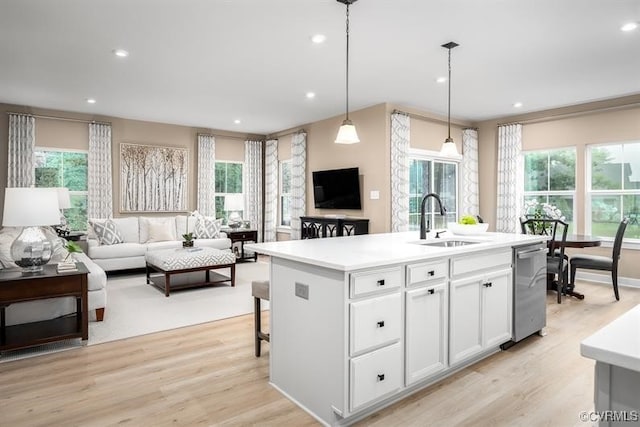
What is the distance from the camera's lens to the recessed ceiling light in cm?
358

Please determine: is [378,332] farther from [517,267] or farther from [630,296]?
[630,296]

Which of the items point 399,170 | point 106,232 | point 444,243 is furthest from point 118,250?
point 444,243

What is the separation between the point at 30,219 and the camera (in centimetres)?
313

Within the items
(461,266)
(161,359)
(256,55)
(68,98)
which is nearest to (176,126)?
(68,98)

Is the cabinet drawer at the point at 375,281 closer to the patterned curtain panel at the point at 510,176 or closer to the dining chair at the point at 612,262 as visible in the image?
the dining chair at the point at 612,262

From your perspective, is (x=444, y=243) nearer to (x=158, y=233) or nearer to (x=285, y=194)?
(x=158, y=233)

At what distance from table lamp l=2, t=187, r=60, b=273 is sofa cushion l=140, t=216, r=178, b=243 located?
343 cm

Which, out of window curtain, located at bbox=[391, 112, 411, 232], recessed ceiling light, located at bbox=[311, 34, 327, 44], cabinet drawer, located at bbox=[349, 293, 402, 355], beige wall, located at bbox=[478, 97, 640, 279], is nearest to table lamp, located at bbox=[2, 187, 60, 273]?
recessed ceiling light, located at bbox=[311, 34, 327, 44]

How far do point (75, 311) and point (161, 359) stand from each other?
1321 millimetres

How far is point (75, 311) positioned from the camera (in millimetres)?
3709

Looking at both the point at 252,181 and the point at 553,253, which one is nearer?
the point at 553,253

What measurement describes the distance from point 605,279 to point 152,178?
7.80m

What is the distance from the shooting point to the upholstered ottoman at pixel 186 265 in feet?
16.3

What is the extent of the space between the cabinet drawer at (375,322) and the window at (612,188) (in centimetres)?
532
